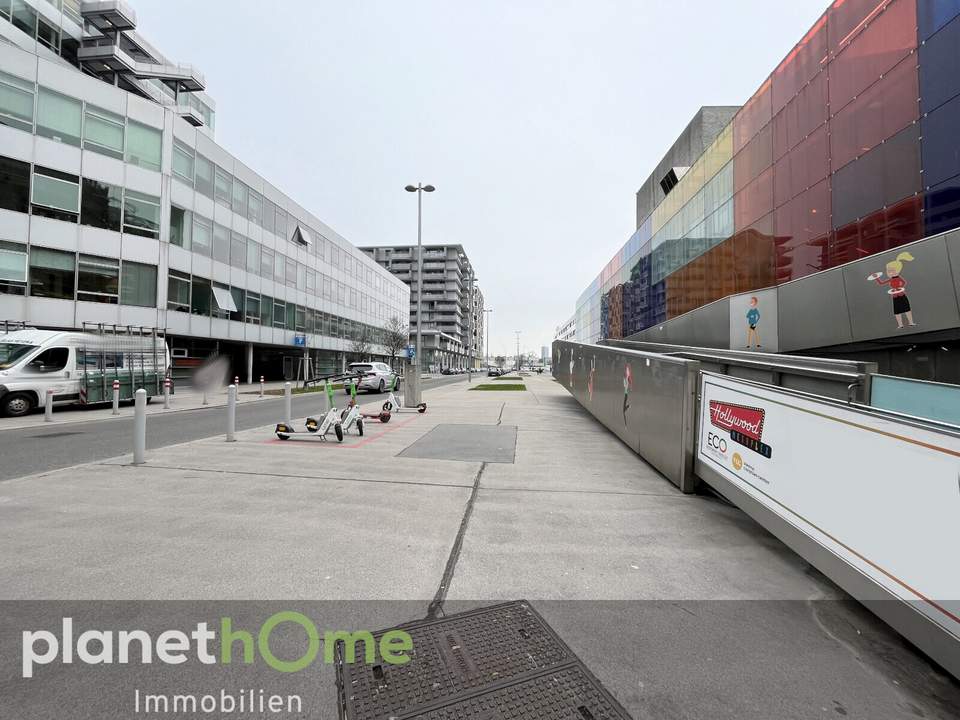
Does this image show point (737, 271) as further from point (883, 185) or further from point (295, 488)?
point (295, 488)

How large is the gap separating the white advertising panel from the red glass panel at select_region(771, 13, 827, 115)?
55.3 feet

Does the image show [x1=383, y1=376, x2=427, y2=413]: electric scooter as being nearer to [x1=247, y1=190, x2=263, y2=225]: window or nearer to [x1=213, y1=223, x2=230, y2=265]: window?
[x1=213, y1=223, x2=230, y2=265]: window

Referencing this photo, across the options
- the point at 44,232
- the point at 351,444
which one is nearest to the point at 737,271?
the point at 351,444

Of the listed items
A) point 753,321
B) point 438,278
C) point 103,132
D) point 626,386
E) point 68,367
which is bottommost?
point 68,367

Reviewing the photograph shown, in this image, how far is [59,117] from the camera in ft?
64.8

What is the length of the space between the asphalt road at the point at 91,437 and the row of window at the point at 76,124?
14.6 metres

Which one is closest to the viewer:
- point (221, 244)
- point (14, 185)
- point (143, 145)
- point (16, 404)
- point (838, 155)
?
point (16, 404)

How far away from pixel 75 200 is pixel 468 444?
2310 centimetres

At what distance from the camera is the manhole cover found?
7438 mm

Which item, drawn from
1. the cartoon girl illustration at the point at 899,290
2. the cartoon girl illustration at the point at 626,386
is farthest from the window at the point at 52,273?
the cartoon girl illustration at the point at 899,290

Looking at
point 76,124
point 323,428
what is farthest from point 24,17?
point 323,428

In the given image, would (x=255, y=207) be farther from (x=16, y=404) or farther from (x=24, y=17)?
(x=16, y=404)

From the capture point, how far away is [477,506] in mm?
4816

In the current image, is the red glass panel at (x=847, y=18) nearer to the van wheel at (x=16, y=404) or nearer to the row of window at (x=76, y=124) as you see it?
the van wheel at (x=16, y=404)
